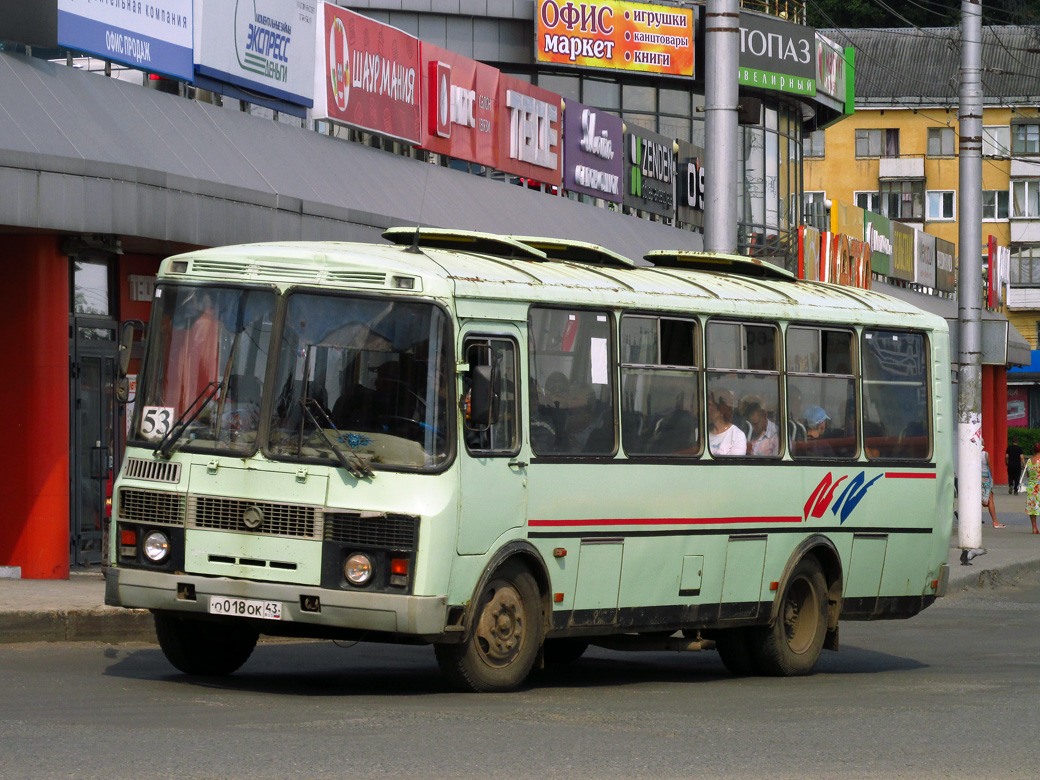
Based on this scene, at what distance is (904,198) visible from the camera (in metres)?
81.5

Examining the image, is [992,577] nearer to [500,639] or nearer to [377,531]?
[500,639]

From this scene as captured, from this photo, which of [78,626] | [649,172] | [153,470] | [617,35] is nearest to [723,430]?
[153,470]

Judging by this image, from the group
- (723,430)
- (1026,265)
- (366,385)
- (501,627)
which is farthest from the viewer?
(1026,265)

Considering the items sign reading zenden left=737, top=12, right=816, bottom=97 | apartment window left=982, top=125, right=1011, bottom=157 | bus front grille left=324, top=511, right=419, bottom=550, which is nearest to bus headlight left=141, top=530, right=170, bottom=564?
bus front grille left=324, top=511, right=419, bottom=550

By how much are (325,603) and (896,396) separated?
5730 mm

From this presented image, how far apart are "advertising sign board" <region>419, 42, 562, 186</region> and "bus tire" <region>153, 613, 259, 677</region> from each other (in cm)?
1374

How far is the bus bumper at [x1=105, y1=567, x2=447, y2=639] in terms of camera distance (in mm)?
9750

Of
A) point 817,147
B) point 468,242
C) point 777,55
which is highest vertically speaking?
point 817,147

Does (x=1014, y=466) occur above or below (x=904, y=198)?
below

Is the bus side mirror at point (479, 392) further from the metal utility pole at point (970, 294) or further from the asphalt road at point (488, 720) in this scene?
the metal utility pole at point (970, 294)

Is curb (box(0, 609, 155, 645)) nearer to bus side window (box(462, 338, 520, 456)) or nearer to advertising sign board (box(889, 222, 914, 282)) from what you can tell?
bus side window (box(462, 338, 520, 456))

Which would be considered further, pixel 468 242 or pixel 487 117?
pixel 487 117

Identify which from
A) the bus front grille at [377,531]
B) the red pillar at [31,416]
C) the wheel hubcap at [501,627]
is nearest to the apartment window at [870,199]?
the red pillar at [31,416]

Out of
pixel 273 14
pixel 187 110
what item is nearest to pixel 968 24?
pixel 273 14
